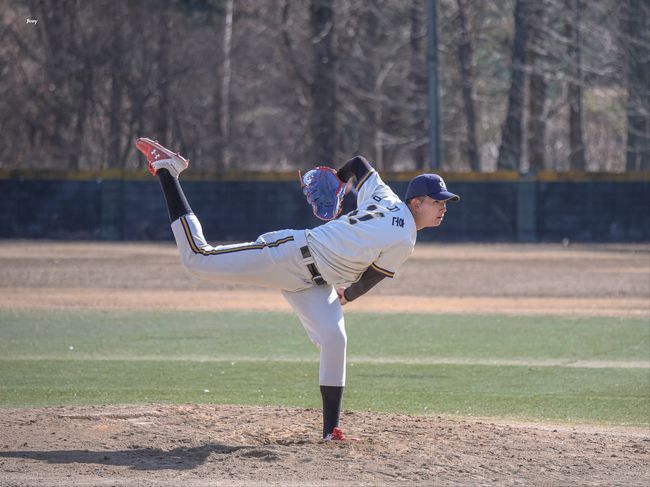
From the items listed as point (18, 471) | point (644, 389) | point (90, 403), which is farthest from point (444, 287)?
point (18, 471)

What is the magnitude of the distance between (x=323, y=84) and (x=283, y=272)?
101 ft

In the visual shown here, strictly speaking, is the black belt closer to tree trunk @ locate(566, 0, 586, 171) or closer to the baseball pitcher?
the baseball pitcher

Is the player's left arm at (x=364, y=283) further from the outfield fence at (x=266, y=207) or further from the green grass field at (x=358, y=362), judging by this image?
the outfield fence at (x=266, y=207)

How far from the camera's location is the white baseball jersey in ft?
20.5

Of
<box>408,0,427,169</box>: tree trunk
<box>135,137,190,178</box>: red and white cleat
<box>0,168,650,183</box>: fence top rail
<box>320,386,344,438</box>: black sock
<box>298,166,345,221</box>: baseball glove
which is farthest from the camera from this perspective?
<box>408,0,427,169</box>: tree trunk

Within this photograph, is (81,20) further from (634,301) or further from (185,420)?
(185,420)

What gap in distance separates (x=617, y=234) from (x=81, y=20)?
2050 centimetres

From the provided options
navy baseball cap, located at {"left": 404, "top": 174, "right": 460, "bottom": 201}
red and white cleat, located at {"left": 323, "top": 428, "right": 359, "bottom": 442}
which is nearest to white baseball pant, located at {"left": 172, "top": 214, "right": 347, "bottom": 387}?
red and white cleat, located at {"left": 323, "top": 428, "right": 359, "bottom": 442}

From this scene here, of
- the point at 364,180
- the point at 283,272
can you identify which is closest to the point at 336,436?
the point at 283,272

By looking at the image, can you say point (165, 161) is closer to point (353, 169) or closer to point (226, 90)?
point (353, 169)

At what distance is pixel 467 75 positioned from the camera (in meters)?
38.6

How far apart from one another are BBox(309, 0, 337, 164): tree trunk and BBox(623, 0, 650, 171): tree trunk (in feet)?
31.4

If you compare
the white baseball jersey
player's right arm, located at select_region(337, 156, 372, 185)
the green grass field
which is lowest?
the green grass field

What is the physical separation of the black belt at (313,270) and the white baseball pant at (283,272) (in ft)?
0.07
